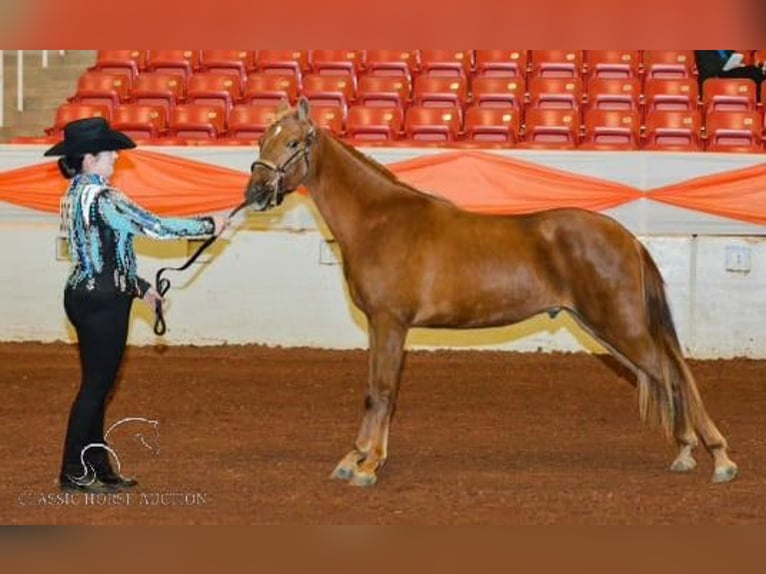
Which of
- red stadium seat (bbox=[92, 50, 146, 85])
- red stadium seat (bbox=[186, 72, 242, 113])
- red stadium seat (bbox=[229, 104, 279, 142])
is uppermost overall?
red stadium seat (bbox=[92, 50, 146, 85])

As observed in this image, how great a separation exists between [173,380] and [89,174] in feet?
16.5

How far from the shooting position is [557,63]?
55.9ft

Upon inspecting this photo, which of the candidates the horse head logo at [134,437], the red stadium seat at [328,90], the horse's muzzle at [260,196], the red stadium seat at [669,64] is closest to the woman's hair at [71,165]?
the horse's muzzle at [260,196]

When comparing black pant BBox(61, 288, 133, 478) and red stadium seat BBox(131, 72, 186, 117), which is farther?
red stadium seat BBox(131, 72, 186, 117)

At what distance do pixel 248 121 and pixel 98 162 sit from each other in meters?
8.28

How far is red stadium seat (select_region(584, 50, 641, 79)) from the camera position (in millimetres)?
16938

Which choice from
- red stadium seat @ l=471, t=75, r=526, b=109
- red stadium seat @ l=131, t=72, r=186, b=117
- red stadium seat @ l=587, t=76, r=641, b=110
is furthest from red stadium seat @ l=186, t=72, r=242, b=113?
red stadium seat @ l=587, t=76, r=641, b=110

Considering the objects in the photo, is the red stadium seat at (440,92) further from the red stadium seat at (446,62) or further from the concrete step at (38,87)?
the concrete step at (38,87)

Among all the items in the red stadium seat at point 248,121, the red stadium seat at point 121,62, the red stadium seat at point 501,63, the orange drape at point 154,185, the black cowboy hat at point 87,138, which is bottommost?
the orange drape at point 154,185

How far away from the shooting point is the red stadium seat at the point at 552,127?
15.2 m

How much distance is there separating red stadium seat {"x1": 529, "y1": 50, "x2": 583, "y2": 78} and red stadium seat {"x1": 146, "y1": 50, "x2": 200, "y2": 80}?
177 inches

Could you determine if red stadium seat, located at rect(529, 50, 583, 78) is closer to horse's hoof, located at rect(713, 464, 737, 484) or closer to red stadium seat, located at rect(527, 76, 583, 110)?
red stadium seat, located at rect(527, 76, 583, 110)

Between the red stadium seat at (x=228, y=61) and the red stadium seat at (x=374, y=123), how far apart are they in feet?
8.01

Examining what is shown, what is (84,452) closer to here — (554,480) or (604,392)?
(554,480)
